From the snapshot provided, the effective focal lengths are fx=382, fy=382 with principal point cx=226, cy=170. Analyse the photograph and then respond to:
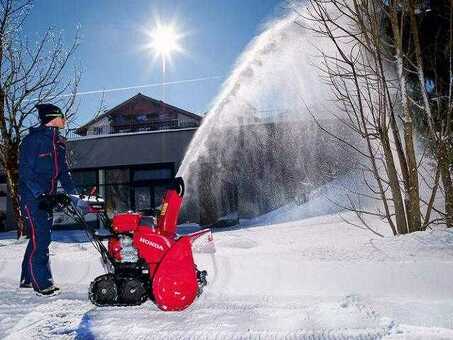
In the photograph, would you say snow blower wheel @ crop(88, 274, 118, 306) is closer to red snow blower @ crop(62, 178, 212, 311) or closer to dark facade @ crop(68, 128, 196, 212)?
red snow blower @ crop(62, 178, 212, 311)

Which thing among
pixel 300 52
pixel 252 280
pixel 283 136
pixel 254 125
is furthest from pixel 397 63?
pixel 283 136

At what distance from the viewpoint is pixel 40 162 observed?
3.92m

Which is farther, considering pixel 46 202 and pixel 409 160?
pixel 409 160

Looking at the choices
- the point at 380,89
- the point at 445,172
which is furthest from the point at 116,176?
the point at 445,172

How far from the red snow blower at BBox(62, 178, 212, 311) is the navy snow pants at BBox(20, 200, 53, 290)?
2.62 ft

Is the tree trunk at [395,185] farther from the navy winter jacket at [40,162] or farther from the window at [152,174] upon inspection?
the window at [152,174]

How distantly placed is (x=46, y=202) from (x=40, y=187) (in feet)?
0.85

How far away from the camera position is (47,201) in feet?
12.0

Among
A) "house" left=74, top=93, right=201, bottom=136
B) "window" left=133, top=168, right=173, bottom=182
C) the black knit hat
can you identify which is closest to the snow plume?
"window" left=133, top=168, right=173, bottom=182

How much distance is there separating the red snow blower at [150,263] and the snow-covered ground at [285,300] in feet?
0.41

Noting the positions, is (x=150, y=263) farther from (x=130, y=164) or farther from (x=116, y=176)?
(x=116, y=176)

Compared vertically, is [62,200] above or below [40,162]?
below

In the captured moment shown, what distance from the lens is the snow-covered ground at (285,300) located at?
8.61 ft

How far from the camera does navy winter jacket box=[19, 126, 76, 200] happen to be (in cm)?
386
